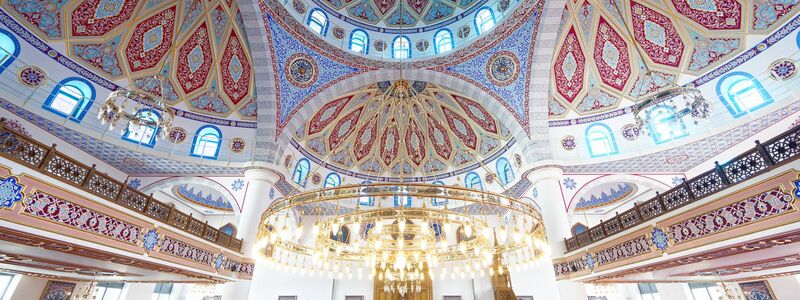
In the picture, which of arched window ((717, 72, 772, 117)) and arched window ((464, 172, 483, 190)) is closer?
arched window ((717, 72, 772, 117))

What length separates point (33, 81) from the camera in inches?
256

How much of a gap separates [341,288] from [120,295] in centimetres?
710

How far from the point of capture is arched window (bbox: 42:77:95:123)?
22.1ft

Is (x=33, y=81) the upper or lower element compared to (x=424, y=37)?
lower

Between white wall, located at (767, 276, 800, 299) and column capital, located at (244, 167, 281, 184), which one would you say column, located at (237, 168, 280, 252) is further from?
white wall, located at (767, 276, 800, 299)

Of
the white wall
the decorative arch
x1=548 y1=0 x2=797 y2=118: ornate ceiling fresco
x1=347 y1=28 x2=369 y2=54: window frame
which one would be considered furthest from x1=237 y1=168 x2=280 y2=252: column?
the white wall

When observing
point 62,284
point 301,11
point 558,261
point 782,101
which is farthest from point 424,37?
point 62,284

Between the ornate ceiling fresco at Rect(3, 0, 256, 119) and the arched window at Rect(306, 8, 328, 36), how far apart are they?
191 centimetres

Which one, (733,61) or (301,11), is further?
(301,11)

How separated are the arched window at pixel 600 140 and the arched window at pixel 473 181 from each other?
3.72 meters

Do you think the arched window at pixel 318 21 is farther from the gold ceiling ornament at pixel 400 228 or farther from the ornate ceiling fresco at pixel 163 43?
the gold ceiling ornament at pixel 400 228

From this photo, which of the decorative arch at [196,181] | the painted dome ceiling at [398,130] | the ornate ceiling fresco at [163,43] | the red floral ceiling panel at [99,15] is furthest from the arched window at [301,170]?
the red floral ceiling panel at [99,15]

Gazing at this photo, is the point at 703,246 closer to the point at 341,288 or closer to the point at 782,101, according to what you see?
the point at 782,101

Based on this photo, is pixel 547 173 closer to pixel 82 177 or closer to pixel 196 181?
pixel 82 177
